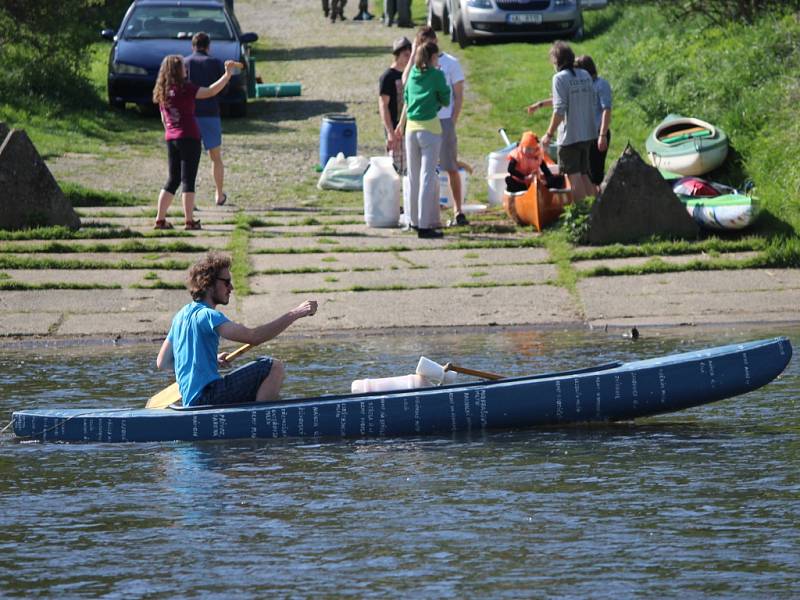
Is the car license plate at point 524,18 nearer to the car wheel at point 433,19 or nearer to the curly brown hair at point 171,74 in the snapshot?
the car wheel at point 433,19

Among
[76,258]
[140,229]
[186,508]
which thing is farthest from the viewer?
[140,229]

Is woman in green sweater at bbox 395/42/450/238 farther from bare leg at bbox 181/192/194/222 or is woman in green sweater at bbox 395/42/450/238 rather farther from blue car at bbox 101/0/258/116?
blue car at bbox 101/0/258/116

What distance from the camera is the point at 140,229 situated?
1541 centimetres

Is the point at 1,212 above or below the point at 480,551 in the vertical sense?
above

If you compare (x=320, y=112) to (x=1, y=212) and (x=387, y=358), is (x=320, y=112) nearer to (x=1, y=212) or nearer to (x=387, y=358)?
(x=1, y=212)

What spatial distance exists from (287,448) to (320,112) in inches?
584

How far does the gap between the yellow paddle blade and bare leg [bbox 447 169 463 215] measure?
20.2 ft

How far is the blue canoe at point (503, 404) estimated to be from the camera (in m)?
9.00

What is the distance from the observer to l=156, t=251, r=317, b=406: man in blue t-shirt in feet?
28.8

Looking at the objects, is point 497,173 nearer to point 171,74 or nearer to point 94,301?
point 171,74

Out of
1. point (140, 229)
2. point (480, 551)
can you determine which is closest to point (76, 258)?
point (140, 229)

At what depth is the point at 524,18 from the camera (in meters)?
27.0

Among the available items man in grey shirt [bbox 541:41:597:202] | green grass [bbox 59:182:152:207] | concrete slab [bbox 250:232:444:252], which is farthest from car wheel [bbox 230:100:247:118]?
man in grey shirt [bbox 541:41:597:202]

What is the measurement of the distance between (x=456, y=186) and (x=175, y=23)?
8951mm
